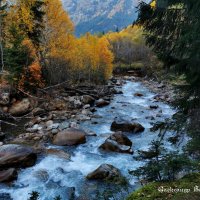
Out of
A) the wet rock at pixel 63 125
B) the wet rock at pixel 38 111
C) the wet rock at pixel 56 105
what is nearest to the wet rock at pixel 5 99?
the wet rock at pixel 38 111

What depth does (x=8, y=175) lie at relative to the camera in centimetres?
1308

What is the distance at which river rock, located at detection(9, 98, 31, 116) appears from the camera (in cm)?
2403

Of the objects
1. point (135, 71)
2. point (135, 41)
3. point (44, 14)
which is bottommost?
point (135, 71)

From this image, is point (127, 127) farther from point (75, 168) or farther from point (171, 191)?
point (171, 191)

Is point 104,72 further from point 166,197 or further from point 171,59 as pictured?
point 166,197

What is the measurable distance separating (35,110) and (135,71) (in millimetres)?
50923

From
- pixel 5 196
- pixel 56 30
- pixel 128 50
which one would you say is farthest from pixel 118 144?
pixel 128 50

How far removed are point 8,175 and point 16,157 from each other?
4.67 ft

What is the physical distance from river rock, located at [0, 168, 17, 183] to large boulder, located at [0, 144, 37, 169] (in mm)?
739

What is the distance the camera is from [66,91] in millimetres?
32844

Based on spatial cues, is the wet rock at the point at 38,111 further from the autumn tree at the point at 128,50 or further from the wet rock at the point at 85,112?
the autumn tree at the point at 128,50

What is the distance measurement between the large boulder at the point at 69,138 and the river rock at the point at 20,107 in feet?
23.8

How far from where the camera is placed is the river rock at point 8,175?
42.5ft

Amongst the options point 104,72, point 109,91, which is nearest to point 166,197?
point 109,91
